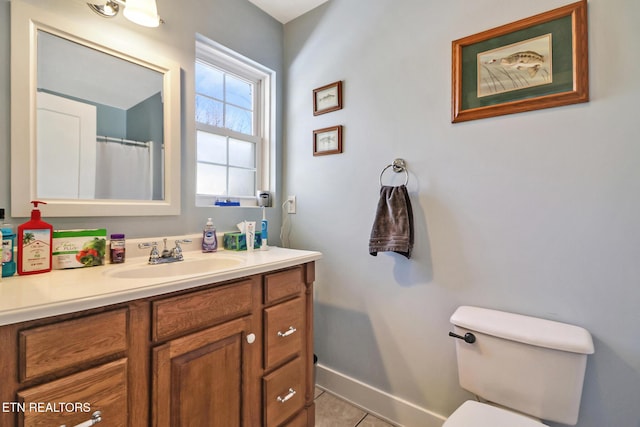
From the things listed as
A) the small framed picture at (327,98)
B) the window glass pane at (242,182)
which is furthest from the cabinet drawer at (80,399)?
the small framed picture at (327,98)

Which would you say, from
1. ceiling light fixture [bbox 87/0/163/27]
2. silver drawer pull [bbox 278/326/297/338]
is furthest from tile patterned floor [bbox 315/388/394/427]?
ceiling light fixture [bbox 87/0/163/27]

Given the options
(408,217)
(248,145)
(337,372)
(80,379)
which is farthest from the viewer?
(248,145)

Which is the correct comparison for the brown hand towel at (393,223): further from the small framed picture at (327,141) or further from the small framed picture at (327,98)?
the small framed picture at (327,98)

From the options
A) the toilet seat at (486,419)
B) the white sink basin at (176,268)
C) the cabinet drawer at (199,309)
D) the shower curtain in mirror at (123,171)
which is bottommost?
the toilet seat at (486,419)

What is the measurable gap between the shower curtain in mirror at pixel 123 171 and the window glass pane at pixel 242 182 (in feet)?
1.73

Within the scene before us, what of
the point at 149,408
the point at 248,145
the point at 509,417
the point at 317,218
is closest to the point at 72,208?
the point at 149,408

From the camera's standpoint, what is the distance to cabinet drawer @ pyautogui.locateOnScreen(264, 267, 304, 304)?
1.18 metres

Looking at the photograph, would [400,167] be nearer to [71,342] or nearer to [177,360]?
[177,360]

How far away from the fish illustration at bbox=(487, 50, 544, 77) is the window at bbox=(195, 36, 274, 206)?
4.43 ft

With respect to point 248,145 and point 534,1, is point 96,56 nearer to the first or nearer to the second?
point 248,145

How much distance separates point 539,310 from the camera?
1.14 metres

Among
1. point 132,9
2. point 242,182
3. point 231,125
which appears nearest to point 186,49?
point 132,9

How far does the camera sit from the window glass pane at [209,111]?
1.63m

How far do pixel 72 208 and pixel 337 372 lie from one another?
1.58m
